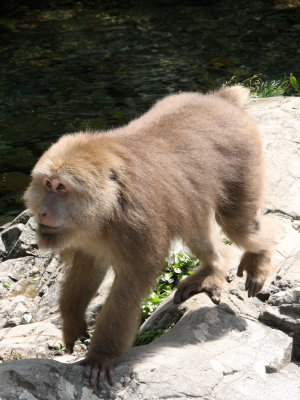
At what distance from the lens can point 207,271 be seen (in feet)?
19.2

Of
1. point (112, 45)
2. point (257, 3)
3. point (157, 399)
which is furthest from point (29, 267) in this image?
point (257, 3)

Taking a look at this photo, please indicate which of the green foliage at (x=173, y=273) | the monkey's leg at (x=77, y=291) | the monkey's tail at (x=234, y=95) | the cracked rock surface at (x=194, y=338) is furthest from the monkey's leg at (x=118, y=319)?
the monkey's tail at (x=234, y=95)

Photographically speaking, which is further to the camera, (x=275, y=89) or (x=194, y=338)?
(x=275, y=89)

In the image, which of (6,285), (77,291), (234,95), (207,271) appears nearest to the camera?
(77,291)

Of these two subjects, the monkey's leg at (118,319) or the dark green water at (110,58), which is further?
the dark green water at (110,58)

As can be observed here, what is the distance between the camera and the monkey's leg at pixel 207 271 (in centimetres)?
570

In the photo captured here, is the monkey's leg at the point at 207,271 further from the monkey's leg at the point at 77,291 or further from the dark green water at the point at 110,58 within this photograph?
the dark green water at the point at 110,58

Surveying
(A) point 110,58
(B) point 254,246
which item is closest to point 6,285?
(B) point 254,246

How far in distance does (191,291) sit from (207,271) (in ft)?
0.78

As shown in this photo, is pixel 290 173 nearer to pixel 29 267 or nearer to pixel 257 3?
pixel 29 267

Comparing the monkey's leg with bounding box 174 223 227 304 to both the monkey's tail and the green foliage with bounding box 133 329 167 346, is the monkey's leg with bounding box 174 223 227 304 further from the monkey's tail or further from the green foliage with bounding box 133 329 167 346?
the monkey's tail

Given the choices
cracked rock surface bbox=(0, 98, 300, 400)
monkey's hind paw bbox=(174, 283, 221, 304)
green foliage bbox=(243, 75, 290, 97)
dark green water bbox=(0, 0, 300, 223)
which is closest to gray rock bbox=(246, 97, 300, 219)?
cracked rock surface bbox=(0, 98, 300, 400)

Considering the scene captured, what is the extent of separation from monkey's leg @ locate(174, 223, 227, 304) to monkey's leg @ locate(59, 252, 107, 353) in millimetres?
790

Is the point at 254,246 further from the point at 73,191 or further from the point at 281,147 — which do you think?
the point at 281,147
